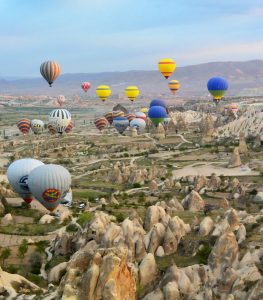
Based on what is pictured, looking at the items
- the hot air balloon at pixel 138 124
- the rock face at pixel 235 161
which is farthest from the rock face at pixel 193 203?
the hot air balloon at pixel 138 124

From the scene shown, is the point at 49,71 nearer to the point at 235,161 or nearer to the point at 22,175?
the point at 235,161

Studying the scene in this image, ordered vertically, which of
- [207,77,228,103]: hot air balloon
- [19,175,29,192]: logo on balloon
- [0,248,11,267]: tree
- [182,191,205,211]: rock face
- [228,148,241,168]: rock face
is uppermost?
[207,77,228,103]: hot air balloon

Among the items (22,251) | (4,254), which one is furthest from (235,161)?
(4,254)

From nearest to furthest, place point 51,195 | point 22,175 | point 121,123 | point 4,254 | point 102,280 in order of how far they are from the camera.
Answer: point 102,280 < point 4,254 < point 51,195 < point 22,175 < point 121,123

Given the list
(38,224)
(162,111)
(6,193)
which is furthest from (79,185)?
(162,111)

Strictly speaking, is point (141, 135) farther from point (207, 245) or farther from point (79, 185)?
point (207, 245)

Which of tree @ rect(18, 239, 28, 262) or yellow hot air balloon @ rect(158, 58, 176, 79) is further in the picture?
yellow hot air balloon @ rect(158, 58, 176, 79)

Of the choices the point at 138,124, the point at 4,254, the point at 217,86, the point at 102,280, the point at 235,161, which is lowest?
the point at 235,161

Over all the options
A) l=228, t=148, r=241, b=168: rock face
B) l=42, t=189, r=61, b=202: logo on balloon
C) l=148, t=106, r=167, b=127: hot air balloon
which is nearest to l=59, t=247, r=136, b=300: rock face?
l=42, t=189, r=61, b=202: logo on balloon

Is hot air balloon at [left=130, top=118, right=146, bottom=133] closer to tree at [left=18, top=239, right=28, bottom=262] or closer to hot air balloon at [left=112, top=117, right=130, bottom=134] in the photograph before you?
hot air balloon at [left=112, top=117, right=130, bottom=134]
